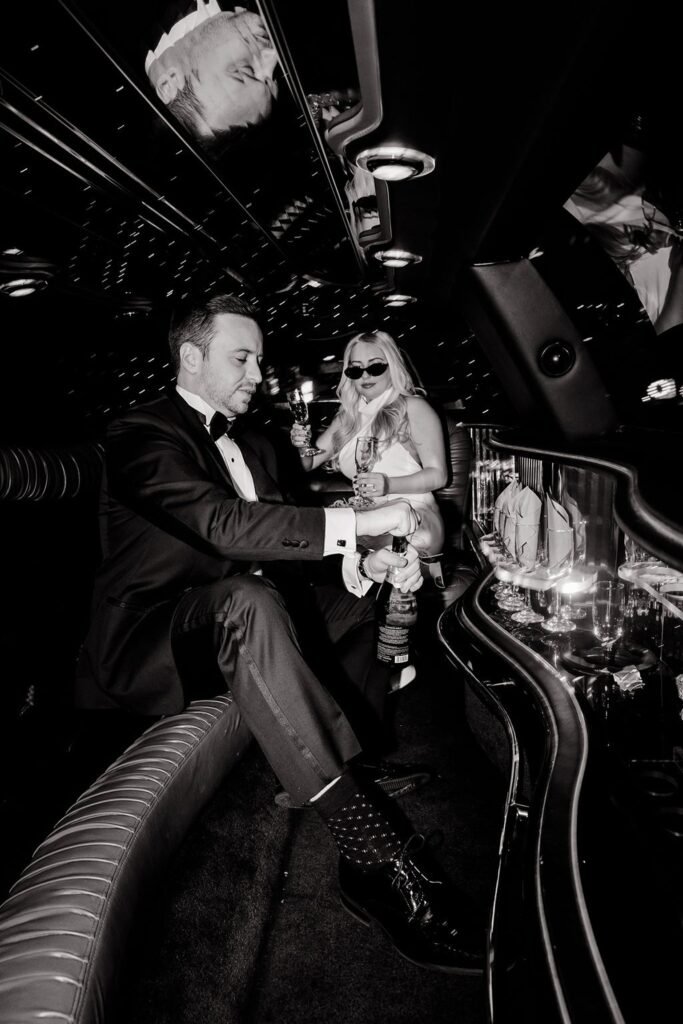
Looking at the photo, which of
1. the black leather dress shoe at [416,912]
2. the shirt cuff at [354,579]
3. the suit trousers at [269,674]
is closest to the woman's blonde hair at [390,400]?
the shirt cuff at [354,579]

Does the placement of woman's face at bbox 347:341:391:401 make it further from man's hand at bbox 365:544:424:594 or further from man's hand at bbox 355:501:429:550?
man's hand at bbox 355:501:429:550

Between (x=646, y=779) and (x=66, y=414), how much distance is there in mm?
2720

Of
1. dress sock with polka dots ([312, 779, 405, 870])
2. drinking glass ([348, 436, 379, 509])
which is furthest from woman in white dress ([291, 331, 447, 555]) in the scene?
dress sock with polka dots ([312, 779, 405, 870])

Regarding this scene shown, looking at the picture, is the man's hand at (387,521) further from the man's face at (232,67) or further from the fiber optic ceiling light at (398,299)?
the fiber optic ceiling light at (398,299)

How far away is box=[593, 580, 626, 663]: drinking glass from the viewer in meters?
1.46

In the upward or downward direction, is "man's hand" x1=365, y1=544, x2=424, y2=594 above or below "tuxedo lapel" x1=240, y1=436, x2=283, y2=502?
below

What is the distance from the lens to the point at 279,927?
5.52 feet

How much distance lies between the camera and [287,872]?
1890 millimetres

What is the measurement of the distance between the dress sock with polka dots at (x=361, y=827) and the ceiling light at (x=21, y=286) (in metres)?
2.36

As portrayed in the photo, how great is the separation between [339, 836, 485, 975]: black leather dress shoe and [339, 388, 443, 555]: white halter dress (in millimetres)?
1666

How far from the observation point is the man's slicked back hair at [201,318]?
2160 millimetres

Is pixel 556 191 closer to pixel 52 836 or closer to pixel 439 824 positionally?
pixel 439 824

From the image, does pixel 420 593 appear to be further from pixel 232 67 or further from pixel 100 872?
pixel 232 67

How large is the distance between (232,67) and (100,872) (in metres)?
2.42
